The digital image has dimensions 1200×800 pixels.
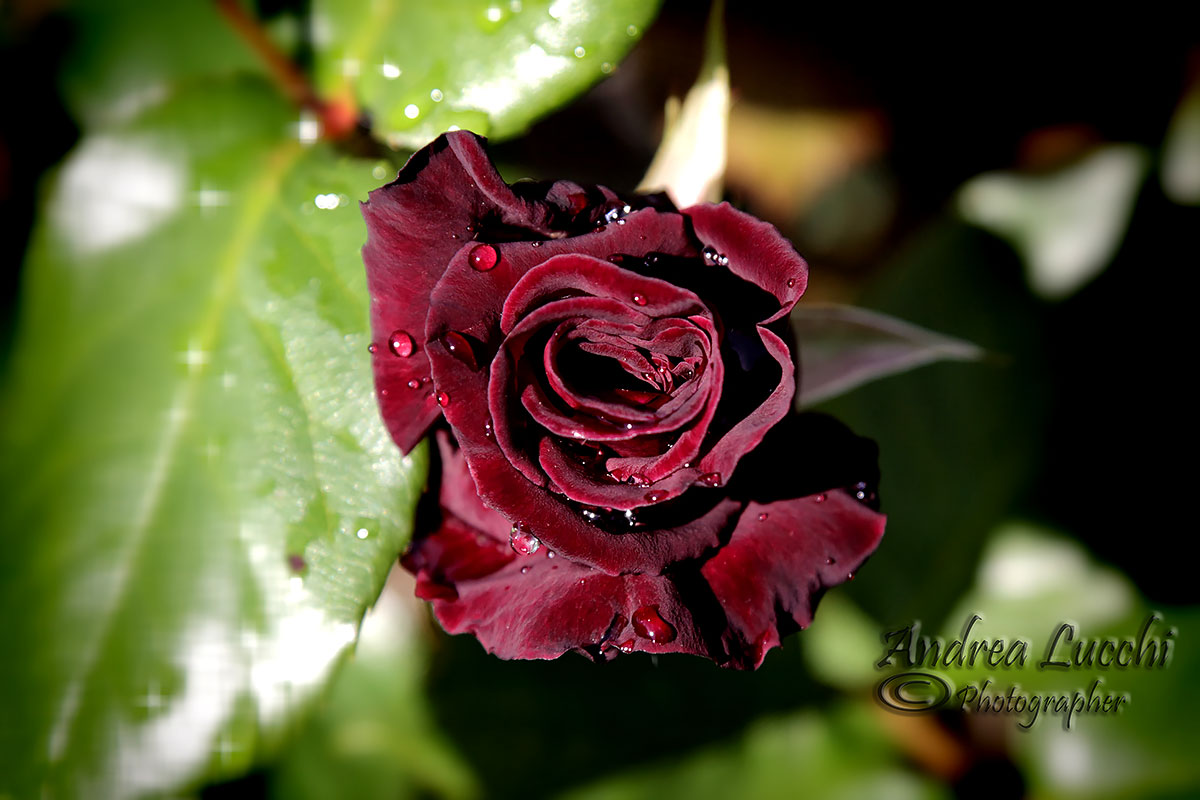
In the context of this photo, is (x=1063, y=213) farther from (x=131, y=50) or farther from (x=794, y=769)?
(x=131, y=50)

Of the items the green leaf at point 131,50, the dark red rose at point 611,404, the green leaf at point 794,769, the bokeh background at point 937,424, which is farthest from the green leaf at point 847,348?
the green leaf at point 131,50

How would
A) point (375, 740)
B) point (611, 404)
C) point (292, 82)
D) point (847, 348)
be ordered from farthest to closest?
point (375, 740) → point (292, 82) → point (847, 348) → point (611, 404)

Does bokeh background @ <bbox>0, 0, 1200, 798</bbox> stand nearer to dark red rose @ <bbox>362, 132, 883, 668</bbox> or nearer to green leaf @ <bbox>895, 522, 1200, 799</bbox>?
green leaf @ <bbox>895, 522, 1200, 799</bbox>

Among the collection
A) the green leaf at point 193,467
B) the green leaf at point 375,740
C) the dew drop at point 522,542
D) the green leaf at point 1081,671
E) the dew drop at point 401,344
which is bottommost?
the green leaf at point 375,740

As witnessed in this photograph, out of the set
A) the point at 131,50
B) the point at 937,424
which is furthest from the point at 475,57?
the point at 937,424

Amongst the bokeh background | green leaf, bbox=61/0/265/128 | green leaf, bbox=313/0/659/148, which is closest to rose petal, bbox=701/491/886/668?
green leaf, bbox=313/0/659/148

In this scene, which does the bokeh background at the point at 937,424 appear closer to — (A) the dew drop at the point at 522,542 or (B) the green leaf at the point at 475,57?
(B) the green leaf at the point at 475,57
